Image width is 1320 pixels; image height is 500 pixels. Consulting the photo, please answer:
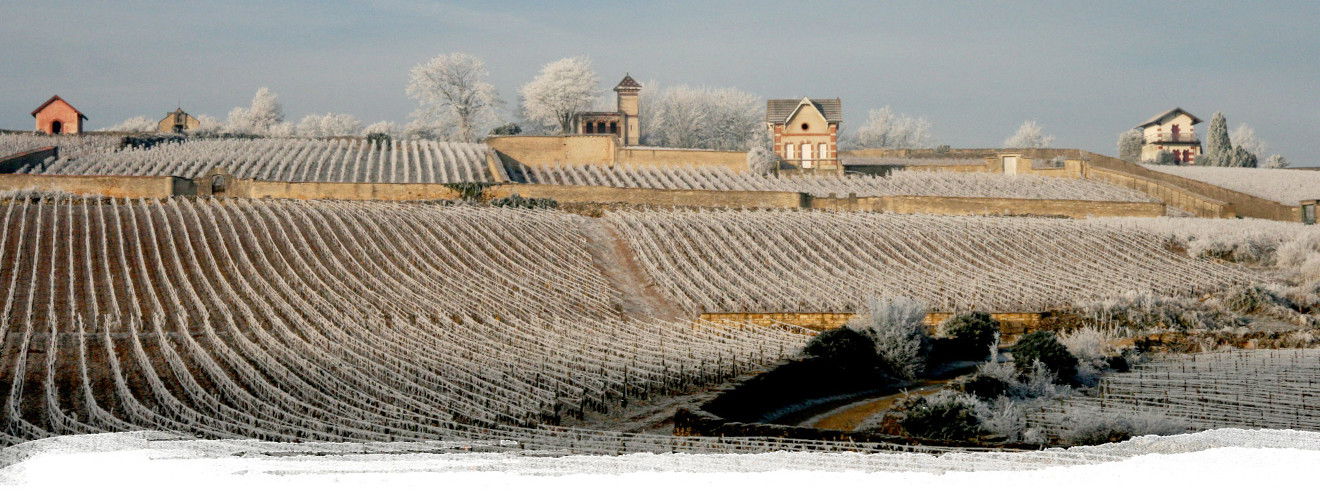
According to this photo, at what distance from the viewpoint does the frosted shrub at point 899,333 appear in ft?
102

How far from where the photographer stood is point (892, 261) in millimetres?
47656

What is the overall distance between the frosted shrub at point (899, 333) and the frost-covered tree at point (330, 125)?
102m

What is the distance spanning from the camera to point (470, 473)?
48.9ft

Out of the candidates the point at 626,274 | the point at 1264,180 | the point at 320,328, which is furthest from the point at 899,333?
the point at 1264,180

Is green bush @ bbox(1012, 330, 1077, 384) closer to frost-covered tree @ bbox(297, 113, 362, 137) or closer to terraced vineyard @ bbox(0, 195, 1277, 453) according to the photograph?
terraced vineyard @ bbox(0, 195, 1277, 453)

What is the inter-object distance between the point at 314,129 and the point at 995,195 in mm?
78299

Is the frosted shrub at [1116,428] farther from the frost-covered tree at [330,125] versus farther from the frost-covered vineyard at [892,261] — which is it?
the frost-covered tree at [330,125]

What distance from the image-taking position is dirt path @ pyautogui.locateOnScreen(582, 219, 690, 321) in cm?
3881

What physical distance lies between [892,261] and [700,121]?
7962 centimetres

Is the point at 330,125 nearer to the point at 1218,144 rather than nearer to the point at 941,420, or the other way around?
the point at 1218,144

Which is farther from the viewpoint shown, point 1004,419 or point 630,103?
point 630,103

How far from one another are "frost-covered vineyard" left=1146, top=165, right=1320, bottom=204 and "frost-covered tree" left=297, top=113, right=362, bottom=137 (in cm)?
6995

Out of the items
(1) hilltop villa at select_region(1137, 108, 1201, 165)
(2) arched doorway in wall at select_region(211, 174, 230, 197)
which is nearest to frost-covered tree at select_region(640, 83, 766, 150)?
(1) hilltop villa at select_region(1137, 108, 1201, 165)

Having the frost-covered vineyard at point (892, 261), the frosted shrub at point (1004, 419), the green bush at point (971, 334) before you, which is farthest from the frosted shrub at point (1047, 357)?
the frost-covered vineyard at point (892, 261)
